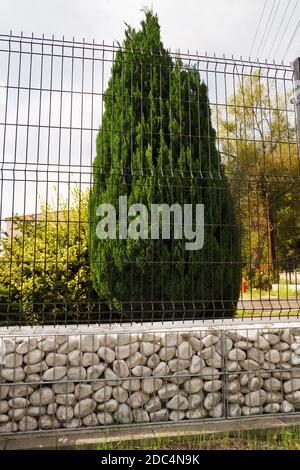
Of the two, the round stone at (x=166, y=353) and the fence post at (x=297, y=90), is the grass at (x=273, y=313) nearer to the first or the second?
the round stone at (x=166, y=353)

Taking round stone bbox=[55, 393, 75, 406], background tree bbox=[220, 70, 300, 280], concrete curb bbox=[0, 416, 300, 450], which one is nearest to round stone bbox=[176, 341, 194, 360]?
concrete curb bbox=[0, 416, 300, 450]

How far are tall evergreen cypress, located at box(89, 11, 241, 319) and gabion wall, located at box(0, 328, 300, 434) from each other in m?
0.94

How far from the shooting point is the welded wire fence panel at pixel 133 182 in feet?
11.6

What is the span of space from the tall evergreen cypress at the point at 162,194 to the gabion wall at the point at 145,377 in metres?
0.94

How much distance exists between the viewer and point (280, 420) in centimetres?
320

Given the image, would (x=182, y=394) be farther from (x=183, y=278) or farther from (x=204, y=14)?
(x=204, y=14)

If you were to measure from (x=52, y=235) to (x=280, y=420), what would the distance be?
4.14 metres

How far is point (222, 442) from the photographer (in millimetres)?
2811

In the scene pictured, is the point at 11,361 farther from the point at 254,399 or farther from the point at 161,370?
the point at 254,399

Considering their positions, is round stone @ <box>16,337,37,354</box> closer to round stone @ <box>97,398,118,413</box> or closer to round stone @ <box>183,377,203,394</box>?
round stone @ <box>97,398,118,413</box>

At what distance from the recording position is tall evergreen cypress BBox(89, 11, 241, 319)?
451 cm

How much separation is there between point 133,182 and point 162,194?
1.56 ft

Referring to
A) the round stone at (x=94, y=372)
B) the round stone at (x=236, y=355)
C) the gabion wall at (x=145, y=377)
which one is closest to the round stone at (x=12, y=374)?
the gabion wall at (x=145, y=377)

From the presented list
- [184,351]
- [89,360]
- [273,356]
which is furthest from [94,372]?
[273,356]
